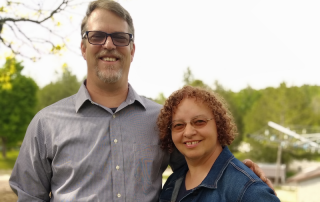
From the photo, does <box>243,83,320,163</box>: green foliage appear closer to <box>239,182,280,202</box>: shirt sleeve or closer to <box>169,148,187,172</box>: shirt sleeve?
<box>169,148,187,172</box>: shirt sleeve

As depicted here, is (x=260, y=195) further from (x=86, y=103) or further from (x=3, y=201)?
(x=3, y=201)

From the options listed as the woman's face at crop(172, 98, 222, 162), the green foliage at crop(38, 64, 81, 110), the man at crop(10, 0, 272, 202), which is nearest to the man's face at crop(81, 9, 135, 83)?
the man at crop(10, 0, 272, 202)

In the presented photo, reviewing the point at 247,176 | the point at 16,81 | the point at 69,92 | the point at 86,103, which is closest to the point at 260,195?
the point at 247,176

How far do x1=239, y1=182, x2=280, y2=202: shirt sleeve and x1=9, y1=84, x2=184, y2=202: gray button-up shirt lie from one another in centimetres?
97

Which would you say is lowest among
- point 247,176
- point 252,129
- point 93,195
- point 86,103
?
point 252,129

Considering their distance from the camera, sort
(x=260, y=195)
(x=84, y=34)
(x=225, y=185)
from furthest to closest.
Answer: (x=84, y=34) < (x=225, y=185) < (x=260, y=195)

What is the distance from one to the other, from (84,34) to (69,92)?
1786 inches

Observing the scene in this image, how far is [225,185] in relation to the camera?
269 centimetres

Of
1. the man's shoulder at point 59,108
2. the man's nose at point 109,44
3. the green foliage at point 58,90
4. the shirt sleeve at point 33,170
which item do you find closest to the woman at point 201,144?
the man's nose at point 109,44

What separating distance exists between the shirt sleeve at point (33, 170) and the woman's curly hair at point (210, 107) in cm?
113

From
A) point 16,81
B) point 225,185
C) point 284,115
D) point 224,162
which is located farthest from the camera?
point 284,115

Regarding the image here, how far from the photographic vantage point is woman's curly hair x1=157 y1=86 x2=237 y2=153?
3.02m

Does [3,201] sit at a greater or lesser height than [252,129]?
greater

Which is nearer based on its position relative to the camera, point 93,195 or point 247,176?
point 247,176
